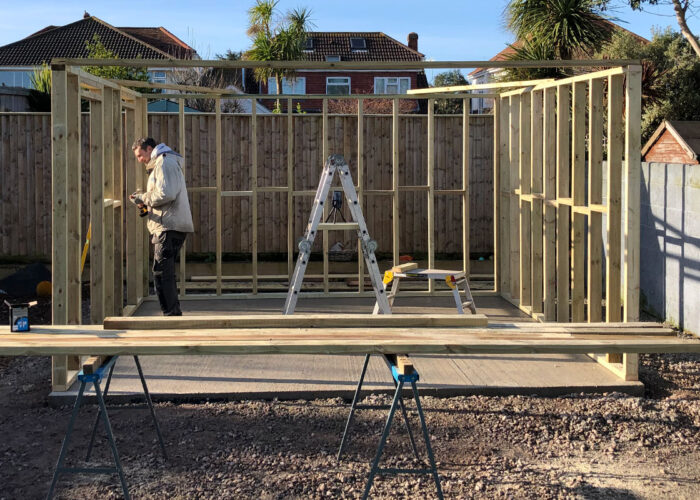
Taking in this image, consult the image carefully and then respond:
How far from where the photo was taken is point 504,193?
33.3 ft

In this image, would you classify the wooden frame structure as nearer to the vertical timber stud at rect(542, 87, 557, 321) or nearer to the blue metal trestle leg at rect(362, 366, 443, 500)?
the vertical timber stud at rect(542, 87, 557, 321)

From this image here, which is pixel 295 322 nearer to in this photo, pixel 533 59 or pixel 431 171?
pixel 431 171

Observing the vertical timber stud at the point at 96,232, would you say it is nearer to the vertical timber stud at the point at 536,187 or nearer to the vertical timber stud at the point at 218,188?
the vertical timber stud at the point at 218,188

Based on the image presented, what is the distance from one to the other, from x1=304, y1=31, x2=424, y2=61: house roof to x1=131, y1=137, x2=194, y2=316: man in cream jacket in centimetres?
3511

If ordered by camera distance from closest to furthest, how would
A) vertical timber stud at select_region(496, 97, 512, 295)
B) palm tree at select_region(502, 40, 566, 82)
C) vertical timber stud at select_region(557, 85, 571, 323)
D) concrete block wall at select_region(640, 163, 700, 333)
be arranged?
vertical timber stud at select_region(557, 85, 571, 323), concrete block wall at select_region(640, 163, 700, 333), vertical timber stud at select_region(496, 97, 512, 295), palm tree at select_region(502, 40, 566, 82)

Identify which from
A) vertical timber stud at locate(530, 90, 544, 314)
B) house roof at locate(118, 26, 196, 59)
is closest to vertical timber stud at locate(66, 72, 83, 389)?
vertical timber stud at locate(530, 90, 544, 314)

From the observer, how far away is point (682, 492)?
4660 mm

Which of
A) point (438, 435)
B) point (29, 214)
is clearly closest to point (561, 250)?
point (438, 435)

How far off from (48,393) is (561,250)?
461 centimetres

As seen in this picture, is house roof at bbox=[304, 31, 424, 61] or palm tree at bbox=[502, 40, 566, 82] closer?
palm tree at bbox=[502, 40, 566, 82]

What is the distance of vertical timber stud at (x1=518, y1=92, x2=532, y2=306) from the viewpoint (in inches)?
357

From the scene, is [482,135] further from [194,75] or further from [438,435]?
[194,75]

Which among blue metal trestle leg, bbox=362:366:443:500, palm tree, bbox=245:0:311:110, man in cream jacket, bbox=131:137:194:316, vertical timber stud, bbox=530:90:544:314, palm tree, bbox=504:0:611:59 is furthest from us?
palm tree, bbox=245:0:311:110

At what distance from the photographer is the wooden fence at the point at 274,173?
1237 cm
